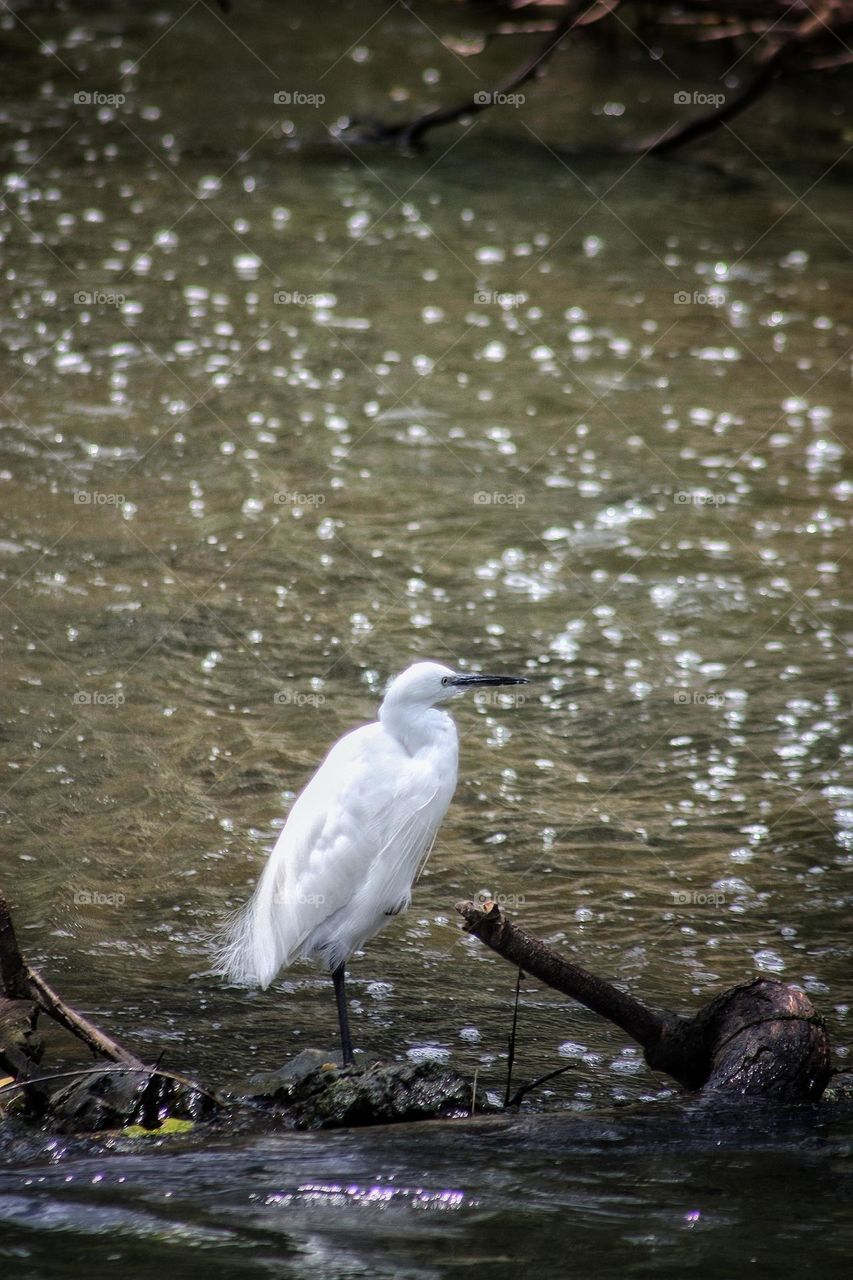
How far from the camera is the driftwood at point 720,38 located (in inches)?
496

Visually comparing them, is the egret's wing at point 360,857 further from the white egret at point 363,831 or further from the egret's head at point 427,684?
the egret's head at point 427,684

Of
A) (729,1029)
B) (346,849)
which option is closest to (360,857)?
(346,849)

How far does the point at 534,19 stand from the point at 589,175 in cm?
525

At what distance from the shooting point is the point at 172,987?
5129 millimetres

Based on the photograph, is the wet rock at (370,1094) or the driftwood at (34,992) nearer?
the wet rock at (370,1094)

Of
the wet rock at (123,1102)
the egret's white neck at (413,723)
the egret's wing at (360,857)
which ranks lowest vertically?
the wet rock at (123,1102)

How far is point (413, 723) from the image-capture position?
Answer: 4711 millimetres

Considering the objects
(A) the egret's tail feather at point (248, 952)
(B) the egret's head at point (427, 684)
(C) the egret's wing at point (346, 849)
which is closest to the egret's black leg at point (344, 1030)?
(C) the egret's wing at point (346, 849)

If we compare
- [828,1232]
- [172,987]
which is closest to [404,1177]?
[828,1232]

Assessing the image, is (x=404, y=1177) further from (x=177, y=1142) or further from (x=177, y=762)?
(x=177, y=762)

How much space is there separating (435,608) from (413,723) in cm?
359

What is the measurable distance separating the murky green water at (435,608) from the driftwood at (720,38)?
611 millimetres

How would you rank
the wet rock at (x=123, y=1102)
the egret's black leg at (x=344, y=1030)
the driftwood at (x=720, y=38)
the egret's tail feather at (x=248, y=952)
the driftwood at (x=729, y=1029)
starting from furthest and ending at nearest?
the driftwood at (x=720, y=38)
the egret's tail feather at (x=248, y=952)
the egret's black leg at (x=344, y=1030)
the driftwood at (x=729, y=1029)
the wet rock at (x=123, y=1102)

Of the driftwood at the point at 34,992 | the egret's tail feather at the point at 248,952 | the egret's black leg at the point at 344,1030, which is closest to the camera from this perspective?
the driftwood at the point at 34,992
